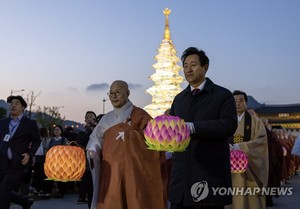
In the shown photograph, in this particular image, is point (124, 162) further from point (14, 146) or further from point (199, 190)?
point (14, 146)

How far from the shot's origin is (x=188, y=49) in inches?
130

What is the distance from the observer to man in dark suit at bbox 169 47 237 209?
297 cm

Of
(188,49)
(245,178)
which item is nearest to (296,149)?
(245,178)

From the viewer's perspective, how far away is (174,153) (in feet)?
10.5

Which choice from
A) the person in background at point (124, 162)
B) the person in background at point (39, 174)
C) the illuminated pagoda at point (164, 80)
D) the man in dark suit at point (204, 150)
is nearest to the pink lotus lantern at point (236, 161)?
the man in dark suit at point (204, 150)

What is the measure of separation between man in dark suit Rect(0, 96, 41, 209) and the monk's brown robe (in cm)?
184

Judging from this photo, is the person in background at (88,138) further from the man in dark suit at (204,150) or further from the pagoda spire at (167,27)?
the pagoda spire at (167,27)

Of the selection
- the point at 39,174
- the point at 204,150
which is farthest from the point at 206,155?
the point at 39,174

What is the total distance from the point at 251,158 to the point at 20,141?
11.3 feet

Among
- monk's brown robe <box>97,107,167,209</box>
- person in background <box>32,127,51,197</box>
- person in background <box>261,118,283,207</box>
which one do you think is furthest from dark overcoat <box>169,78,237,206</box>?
person in background <box>32,127,51,197</box>

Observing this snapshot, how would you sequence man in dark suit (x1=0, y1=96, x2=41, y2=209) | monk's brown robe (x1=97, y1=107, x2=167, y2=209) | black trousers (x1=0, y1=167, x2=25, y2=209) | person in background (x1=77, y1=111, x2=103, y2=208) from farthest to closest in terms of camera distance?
1. person in background (x1=77, y1=111, x2=103, y2=208)
2. man in dark suit (x1=0, y1=96, x2=41, y2=209)
3. black trousers (x1=0, y1=167, x2=25, y2=209)
4. monk's brown robe (x1=97, y1=107, x2=167, y2=209)

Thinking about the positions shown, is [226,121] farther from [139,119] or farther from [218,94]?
[139,119]

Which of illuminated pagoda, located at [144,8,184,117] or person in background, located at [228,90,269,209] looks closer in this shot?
person in background, located at [228,90,269,209]

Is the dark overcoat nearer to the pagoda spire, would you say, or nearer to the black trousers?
the black trousers
